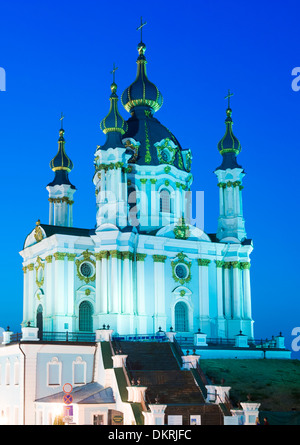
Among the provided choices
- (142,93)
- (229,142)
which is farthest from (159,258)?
(142,93)

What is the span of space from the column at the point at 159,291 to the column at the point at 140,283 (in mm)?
847

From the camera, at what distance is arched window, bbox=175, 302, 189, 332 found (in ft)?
152

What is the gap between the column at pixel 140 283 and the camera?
147ft

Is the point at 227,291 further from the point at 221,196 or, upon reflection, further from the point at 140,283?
the point at 140,283

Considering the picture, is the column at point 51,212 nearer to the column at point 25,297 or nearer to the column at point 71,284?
the column at point 25,297

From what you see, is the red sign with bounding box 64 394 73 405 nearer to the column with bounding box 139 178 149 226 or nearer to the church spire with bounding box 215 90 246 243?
the column with bounding box 139 178 149 226

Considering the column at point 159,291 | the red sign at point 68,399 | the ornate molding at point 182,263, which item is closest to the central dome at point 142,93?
the ornate molding at point 182,263

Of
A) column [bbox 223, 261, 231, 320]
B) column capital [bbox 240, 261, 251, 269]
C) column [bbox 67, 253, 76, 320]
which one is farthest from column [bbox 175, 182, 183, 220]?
column [bbox 67, 253, 76, 320]
